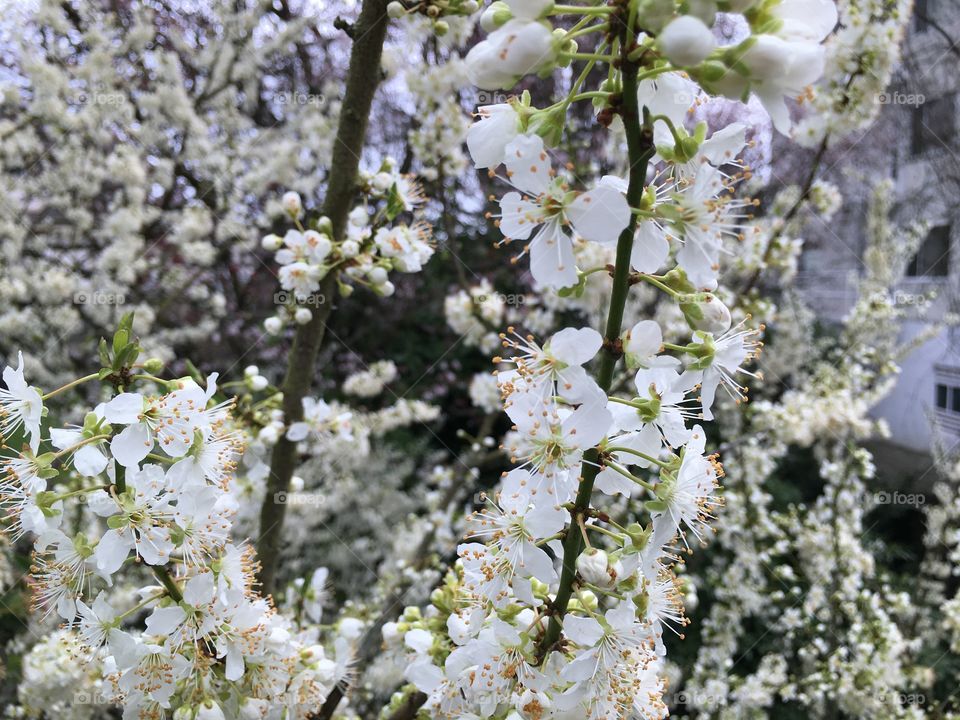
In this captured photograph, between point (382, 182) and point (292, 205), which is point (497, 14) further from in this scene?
point (292, 205)

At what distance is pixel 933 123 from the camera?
6645 millimetres

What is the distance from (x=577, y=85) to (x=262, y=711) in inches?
42.4

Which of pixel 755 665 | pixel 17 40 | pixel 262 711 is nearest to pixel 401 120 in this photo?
pixel 17 40

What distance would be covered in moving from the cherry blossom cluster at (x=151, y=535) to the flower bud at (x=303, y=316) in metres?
0.66

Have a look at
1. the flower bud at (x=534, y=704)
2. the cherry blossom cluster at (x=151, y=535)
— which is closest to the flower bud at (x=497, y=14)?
the cherry blossom cluster at (x=151, y=535)

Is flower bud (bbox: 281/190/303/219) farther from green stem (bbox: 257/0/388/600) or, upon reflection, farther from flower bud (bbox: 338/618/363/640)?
flower bud (bbox: 338/618/363/640)

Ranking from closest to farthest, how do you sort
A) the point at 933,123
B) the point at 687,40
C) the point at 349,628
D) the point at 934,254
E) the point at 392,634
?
the point at 687,40 < the point at 392,634 < the point at 349,628 < the point at 933,123 < the point at 934,254

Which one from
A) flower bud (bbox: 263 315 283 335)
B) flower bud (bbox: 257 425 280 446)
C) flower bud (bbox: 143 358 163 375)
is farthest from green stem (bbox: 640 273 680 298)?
flower bud (bbox: 263 315 283 335)

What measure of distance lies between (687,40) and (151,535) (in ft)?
2.98

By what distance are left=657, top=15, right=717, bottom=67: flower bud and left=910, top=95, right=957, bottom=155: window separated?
6.66 m

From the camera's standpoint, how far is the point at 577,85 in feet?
2.36

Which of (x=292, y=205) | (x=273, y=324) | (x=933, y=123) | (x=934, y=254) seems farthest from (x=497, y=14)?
(x=934, y=254)

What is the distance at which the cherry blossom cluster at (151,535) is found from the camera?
916 millimetres

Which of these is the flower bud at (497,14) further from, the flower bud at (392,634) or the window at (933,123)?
the window at (933,123)
